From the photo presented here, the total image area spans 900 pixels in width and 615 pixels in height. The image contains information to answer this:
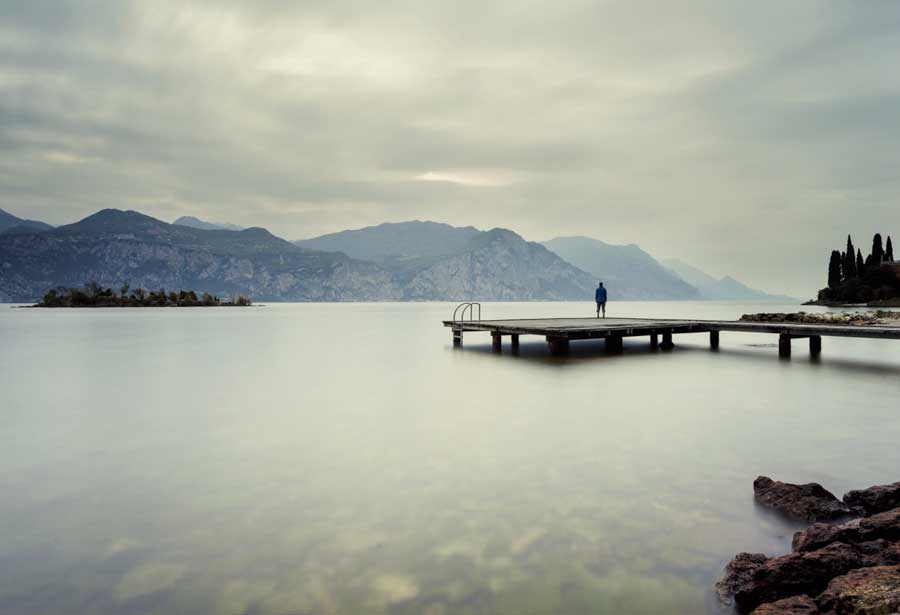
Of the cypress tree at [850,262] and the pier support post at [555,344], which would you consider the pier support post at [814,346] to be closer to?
the pier support post at [555,344]

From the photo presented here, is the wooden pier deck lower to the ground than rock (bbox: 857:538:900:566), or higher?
higher

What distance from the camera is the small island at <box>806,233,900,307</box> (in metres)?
103

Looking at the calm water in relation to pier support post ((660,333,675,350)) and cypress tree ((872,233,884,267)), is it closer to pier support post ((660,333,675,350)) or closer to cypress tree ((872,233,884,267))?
pier support post ((660,333,675,350))

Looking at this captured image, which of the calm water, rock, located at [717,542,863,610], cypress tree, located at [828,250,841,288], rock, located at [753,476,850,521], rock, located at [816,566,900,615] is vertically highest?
cypress tree, located at [828,250,841,288]

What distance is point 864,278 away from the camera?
110 meters

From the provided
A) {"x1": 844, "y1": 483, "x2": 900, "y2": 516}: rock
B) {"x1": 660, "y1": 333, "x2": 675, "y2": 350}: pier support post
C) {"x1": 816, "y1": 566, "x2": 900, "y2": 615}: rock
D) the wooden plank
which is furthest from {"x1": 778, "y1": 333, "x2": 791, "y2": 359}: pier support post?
{"x1": 816, "y1": 566, "x2": 900, "y2": 615}: rock

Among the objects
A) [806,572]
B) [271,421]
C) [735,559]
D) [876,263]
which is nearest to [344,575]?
[735,559]

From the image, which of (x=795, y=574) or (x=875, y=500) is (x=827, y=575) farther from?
(x=875, y=500)

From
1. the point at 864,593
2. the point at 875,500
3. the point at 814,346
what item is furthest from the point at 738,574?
the point at 814,346

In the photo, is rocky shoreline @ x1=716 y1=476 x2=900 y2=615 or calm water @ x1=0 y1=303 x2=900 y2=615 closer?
rocky shoreline @ x1=716 y1=476 x2=900 y2=615

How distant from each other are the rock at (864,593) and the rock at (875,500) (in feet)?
9.06

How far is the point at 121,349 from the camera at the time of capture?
3150 cm

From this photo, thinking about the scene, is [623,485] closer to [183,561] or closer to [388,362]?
[183,561]

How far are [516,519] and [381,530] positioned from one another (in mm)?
1504
